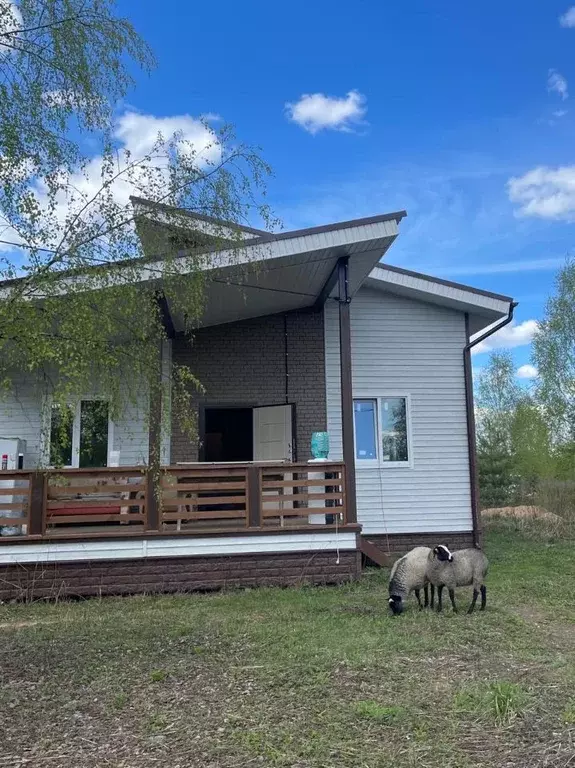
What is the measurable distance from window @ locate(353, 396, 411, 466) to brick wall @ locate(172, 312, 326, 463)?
671mm

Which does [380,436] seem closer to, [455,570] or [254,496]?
[254,496]

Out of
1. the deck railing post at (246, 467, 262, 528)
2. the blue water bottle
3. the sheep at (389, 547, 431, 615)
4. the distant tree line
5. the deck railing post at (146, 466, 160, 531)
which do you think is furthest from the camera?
the distant tree line

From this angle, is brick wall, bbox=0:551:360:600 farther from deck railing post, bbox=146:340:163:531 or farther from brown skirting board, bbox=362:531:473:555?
brown skirting board, bbox=362:531:473:555

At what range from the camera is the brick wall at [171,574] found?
7145 millimetres

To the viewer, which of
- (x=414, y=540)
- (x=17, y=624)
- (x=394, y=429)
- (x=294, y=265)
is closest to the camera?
(x=17, y=624)

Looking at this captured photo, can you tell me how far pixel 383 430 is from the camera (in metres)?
10.4

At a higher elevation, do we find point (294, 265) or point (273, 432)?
point (294, 265)

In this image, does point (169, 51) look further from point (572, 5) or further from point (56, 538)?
point (572, 5)

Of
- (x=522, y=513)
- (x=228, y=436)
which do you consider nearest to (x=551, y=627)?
(x=228, y=436)

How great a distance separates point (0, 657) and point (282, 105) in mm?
7928

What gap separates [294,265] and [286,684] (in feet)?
17.4

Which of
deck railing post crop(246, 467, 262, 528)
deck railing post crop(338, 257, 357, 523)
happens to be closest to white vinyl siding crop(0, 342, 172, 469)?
deck railing post crop(246, 467, 262, 528)

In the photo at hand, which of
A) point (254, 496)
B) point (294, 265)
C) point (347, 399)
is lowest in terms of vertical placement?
point (254, 496)

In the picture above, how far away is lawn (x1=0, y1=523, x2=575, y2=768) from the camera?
10.5 ft
